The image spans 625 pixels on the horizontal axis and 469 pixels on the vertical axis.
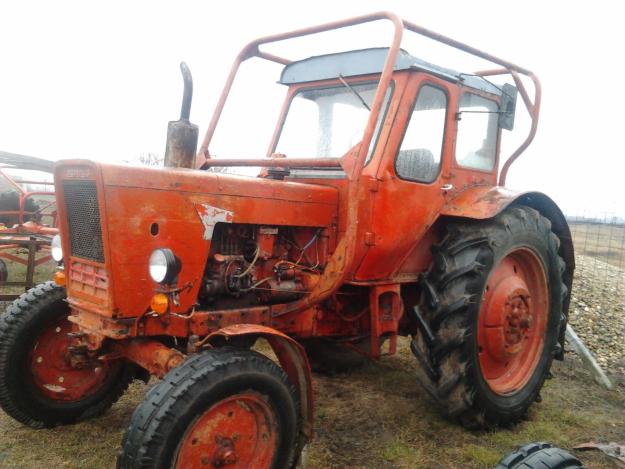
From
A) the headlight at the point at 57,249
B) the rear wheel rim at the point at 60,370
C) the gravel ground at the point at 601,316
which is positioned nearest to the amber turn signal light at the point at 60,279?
the headlight at the point at 57,249

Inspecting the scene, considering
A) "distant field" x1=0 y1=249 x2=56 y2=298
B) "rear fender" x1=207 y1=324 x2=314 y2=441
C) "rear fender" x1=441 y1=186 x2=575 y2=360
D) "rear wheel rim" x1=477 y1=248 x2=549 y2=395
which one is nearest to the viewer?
"rear fender" x1=207 y1=324 x2=314 y2=441

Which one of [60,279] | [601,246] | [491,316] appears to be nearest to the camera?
[60,279]

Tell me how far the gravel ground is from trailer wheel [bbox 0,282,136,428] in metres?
4.42

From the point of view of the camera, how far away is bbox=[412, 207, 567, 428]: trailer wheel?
3.77 meters

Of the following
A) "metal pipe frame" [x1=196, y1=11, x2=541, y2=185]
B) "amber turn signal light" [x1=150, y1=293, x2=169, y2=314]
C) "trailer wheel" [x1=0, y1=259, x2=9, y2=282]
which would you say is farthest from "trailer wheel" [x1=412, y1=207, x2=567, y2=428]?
"trailer wheel" [x1=0, y1=259, x2=9, y2=282]

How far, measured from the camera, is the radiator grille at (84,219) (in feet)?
9.70

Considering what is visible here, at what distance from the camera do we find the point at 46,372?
3727mm

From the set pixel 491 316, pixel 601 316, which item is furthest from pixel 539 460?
pixel 601 316

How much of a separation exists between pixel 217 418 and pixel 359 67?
8.28 feet

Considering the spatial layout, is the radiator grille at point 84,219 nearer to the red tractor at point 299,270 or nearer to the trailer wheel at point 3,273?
the red tractor at point 299,270

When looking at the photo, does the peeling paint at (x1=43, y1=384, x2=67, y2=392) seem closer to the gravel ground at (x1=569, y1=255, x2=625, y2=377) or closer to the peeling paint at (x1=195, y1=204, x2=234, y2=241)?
the peeling paint at (x1=195, y1=204, x2=234, y2=241)

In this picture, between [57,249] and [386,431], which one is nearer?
[57,249]

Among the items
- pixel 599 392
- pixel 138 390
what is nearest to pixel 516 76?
pixel 599 392

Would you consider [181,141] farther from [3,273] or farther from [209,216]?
[3,273]
